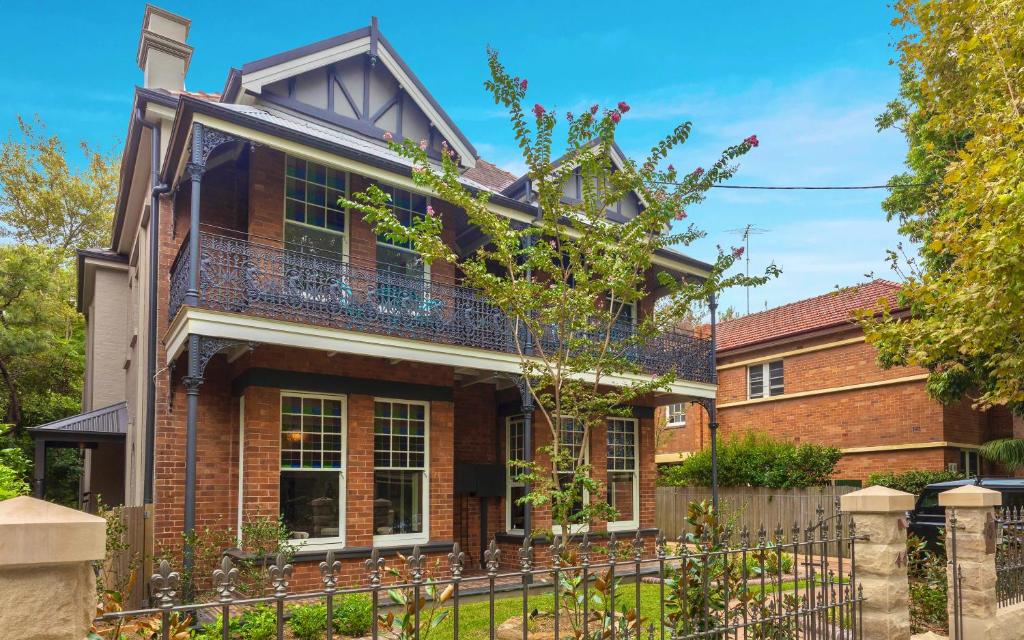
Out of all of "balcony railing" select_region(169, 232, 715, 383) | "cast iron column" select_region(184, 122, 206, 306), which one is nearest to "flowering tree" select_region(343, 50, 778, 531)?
"balcony railing" select_region(169, 232, 715, 383)

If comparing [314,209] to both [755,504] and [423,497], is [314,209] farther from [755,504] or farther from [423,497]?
[755,504]

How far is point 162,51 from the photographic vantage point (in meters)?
15.2

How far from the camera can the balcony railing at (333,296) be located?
1044cm

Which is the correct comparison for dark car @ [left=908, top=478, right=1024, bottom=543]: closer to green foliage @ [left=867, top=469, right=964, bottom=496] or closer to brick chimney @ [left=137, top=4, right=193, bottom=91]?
green foliage @ [left=867, top=469, right=964, bottom=496]

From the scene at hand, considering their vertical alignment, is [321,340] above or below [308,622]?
above

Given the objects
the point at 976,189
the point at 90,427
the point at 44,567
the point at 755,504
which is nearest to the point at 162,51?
the point at 90,427

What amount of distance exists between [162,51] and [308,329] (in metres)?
7.84

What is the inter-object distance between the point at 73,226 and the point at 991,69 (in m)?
33.0

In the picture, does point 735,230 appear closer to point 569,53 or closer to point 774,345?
point 774,345

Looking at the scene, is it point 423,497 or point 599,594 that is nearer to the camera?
point 599,594

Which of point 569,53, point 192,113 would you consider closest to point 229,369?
point 192,113

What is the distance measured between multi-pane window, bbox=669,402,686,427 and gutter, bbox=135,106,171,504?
18.9m

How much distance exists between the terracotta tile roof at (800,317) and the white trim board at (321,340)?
11.7 metres

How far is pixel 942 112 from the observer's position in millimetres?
10016
